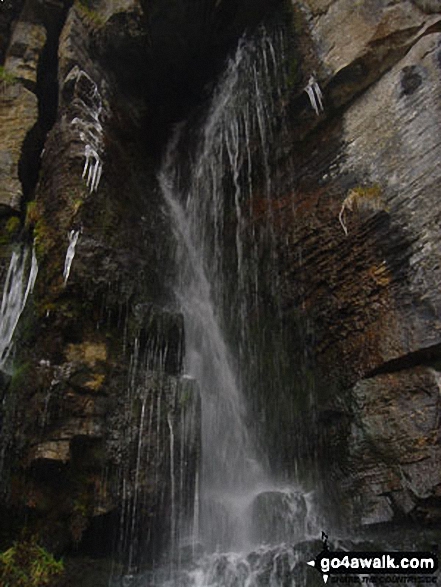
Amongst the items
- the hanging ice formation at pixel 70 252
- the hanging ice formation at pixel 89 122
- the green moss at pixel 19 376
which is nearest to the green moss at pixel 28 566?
the green moss at pixel 19 376

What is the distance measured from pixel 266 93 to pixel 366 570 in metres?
8.81

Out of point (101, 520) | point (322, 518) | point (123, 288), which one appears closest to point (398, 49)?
point (123, 288)

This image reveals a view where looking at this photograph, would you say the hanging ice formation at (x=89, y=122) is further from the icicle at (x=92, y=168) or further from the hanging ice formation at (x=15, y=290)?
the hanging ice formation at (x=15, y=290)

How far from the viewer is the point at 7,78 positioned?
11055 mm

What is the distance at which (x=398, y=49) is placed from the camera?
8.70 m

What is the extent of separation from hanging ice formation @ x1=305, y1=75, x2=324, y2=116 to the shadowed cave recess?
0.04m

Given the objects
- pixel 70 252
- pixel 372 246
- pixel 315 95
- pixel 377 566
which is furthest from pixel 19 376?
pixel 315 95

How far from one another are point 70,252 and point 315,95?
545cm

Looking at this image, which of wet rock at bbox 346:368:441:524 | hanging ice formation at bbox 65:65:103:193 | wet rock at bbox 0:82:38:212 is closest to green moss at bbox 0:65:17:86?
wet rock at bbox 0:82:38:212

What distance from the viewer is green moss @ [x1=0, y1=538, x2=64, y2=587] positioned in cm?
557

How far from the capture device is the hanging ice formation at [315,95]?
950cm

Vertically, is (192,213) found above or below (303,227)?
above

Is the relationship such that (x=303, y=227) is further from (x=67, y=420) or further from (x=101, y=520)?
(x=101, y=520)

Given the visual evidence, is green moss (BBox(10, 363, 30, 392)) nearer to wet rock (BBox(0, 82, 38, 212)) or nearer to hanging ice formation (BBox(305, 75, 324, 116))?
wet rock (BBox(0, 82, 38, 212))
